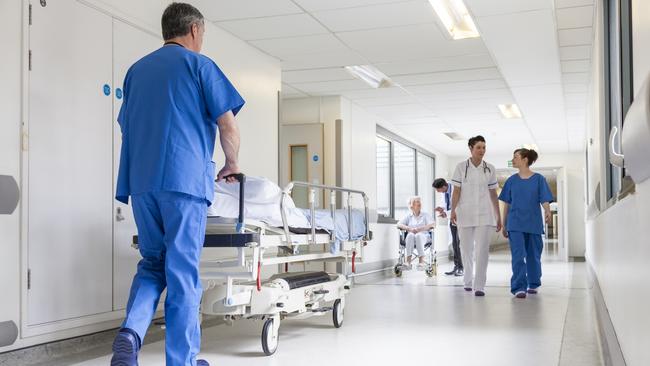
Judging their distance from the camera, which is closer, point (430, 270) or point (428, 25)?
point (428, 25)

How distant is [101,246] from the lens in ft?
13.3

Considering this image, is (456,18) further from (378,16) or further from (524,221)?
(524,221)

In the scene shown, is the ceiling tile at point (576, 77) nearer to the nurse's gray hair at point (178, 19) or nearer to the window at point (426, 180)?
the window at point (426, 180)

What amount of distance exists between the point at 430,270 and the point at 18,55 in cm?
693

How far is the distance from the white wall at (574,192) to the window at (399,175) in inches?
98.7

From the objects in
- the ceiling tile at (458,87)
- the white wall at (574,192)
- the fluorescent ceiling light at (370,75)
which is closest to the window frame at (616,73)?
the fluorescent ceiling light at (370,75)

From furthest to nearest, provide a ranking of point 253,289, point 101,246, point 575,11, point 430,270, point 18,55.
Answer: point 430,270 < point 575,11 < point 101,246 < point 253,289 < point 18,55

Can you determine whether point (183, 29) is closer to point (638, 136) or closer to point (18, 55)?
point (18, 55)

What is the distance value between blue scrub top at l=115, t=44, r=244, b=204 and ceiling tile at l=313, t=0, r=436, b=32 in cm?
277

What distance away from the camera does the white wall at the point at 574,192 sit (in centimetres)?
1494

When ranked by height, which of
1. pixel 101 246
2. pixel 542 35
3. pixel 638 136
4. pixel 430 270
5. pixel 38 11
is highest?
pixel 542 35

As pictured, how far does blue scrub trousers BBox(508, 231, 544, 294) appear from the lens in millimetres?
6363

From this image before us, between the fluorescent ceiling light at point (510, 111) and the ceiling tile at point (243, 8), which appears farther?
the fluorescent ceiling light at point (510, 111)

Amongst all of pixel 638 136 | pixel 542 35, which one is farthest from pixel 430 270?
pixel 638 136
